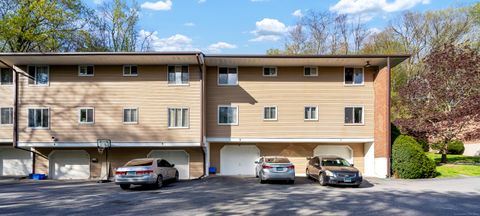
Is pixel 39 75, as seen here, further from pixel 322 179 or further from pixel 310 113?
pixel 322 179

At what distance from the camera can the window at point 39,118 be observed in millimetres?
23562

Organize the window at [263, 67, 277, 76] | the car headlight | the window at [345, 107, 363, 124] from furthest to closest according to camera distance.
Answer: the window at [263, 67, 277, 76] → the window at [345, 107, 363, 124] → the car headlight

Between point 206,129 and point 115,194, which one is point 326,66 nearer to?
point 206,129

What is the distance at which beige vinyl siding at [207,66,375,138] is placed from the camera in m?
24.6

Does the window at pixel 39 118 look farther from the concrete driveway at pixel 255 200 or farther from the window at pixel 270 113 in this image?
the window at pixel 270 113

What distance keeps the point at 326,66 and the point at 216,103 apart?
308 inches

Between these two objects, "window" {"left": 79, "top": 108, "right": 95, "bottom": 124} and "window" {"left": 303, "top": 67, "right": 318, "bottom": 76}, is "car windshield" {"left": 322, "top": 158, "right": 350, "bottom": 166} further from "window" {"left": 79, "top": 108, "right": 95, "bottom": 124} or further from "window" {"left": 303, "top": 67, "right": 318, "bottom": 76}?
"window" {"left": 79, "top": 108, "right": 95, "bottom": 124}

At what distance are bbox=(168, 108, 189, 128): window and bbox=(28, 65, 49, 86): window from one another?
837cm

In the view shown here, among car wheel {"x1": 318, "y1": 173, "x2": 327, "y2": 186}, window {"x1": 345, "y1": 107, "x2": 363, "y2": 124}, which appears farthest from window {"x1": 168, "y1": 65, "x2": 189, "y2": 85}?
window {"x1": 345, "y1": 107, "x2": 363, "y2": 124}

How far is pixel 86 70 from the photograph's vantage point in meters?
24.1

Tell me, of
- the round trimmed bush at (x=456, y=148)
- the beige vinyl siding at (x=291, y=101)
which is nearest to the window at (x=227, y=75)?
the beige vinyl siding at (x=291, y=101)

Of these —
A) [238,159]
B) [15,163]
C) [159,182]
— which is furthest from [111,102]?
[238,159]

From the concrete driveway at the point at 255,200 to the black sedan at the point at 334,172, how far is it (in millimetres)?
493

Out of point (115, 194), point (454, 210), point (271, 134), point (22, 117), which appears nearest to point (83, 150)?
point (22, 117)
